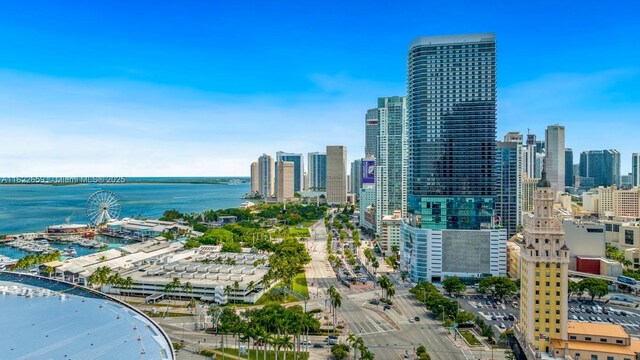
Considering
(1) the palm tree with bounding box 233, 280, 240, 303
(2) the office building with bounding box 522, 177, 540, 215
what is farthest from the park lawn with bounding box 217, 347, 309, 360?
(2) the office building with bounding box 522, 177, 540, 215

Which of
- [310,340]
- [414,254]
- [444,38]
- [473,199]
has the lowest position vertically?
[310,340]

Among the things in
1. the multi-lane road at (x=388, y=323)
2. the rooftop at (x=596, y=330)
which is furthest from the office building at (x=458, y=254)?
the rooftop at (x=596, y=330)

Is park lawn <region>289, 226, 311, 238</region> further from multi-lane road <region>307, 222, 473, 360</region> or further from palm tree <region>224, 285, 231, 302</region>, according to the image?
palm tree <region>224, 285, 231, 302</region>

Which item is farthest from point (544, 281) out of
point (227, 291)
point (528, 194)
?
point (528, 194)

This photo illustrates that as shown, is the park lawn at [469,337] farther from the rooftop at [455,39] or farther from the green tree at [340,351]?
the rooftop at [455,39]

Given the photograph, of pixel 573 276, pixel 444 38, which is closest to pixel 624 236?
pixel 573 276

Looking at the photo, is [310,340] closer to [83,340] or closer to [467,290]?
[83,340]

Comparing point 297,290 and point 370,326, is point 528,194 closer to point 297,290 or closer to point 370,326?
point 297,290
